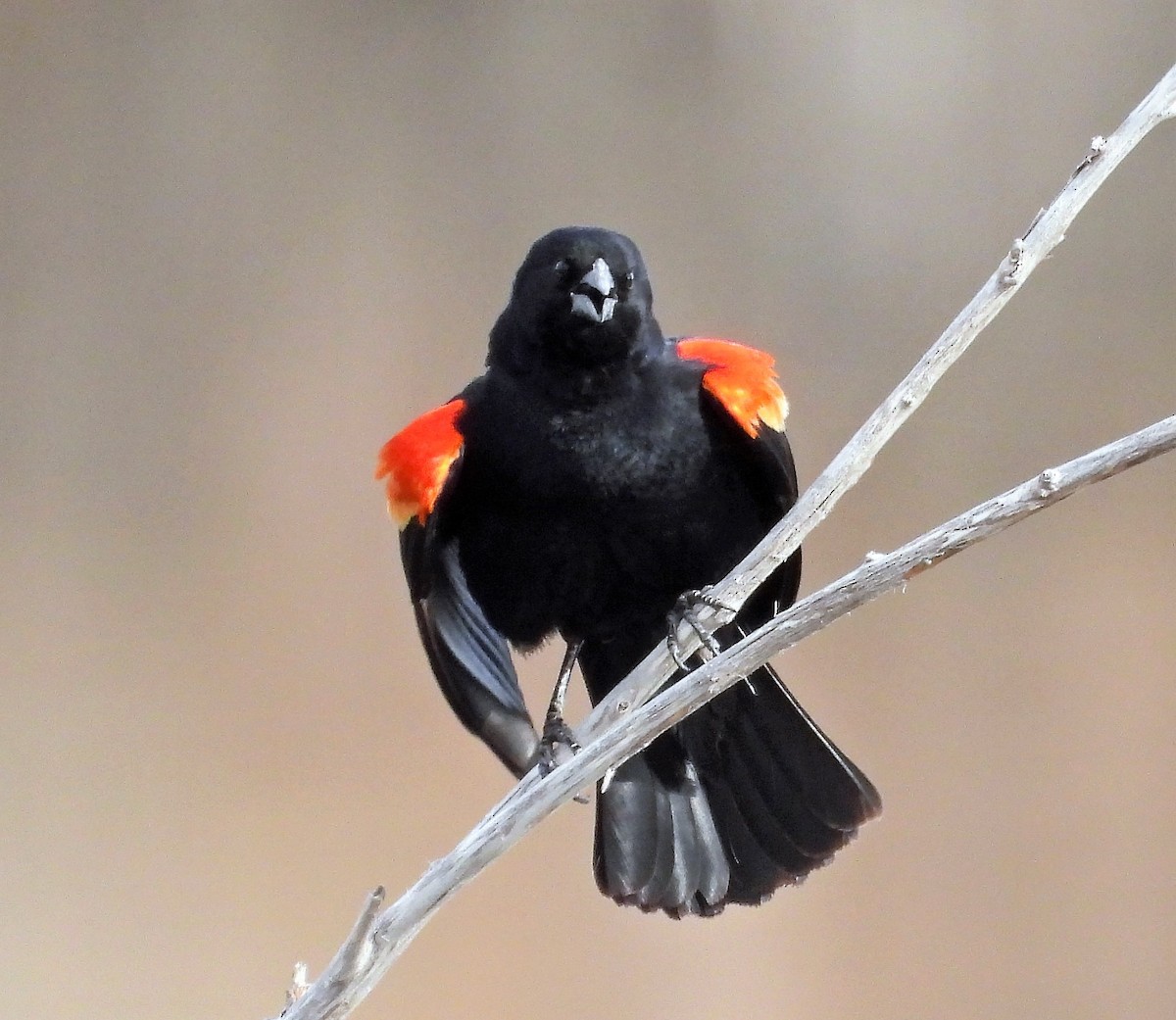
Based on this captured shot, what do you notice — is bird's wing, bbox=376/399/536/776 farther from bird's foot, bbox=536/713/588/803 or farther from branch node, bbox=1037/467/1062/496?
branch node, bbox=1037/467/1062/496

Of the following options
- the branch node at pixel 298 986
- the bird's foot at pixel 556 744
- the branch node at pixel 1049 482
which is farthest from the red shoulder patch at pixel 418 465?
the branch node at pixel 1049 482

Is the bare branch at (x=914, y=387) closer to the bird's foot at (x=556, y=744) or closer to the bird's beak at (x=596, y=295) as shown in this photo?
the bird's foot at (x=556, y=744)

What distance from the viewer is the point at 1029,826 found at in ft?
6.48

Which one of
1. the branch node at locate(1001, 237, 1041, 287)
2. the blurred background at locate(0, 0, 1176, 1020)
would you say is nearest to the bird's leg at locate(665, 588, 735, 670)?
the branch node at locate(1001, 237, 1041, 287)

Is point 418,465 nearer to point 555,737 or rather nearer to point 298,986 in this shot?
point 555,737

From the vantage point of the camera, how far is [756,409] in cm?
130

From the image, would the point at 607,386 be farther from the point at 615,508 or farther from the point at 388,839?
the point at 388,839

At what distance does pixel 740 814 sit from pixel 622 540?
1.28 ft

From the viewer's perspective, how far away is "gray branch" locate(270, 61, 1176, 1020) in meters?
0.83

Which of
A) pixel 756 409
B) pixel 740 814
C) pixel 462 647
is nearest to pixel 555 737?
pixel 462 647

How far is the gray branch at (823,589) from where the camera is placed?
83 centimetres

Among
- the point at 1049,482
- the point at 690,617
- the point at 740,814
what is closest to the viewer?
the point at 1049,482

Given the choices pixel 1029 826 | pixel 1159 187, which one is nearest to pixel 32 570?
pixel 1029 826

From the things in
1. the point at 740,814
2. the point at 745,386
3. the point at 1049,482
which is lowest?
the point at 740,814
